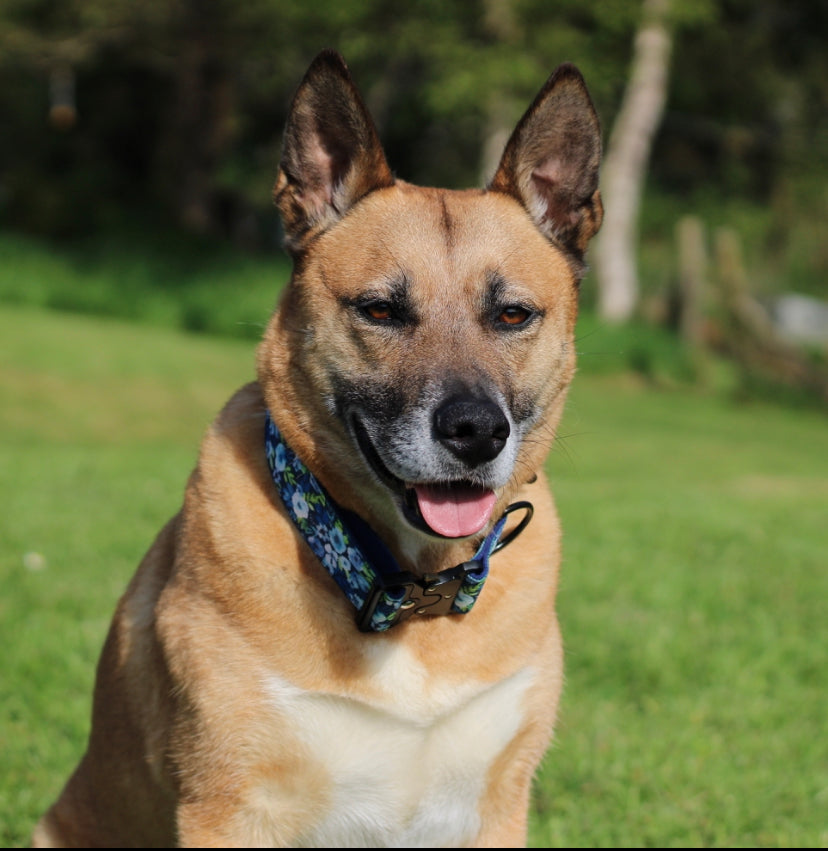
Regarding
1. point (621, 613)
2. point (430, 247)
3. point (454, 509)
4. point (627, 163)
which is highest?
point (430, 247)

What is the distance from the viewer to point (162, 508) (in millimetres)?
6992

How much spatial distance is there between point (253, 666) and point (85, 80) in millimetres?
28205

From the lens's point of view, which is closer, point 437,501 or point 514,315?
point 437,501

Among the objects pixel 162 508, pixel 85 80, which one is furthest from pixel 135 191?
pixel 162 508

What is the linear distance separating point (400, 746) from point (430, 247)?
1.22 meters

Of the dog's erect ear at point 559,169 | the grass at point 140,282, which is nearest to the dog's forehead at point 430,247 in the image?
the dog's erect ear at point 559,169

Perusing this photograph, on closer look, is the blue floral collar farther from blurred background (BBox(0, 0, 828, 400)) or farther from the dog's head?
blurred background (BBox(0, 0, 828, 400))

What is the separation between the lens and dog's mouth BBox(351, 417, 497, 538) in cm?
269

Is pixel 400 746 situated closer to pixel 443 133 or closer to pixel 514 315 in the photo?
pixel 514 315

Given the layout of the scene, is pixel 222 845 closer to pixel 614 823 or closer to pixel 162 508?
pixel 614 823

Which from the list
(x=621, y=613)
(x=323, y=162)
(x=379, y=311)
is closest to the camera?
(x=379, y=311)

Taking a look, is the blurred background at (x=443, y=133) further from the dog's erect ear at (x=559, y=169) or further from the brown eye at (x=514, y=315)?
the brown eye at (x=514, y=315)

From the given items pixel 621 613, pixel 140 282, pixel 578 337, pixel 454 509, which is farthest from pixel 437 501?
pixel 140 282

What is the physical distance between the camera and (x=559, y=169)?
10.3 feet
